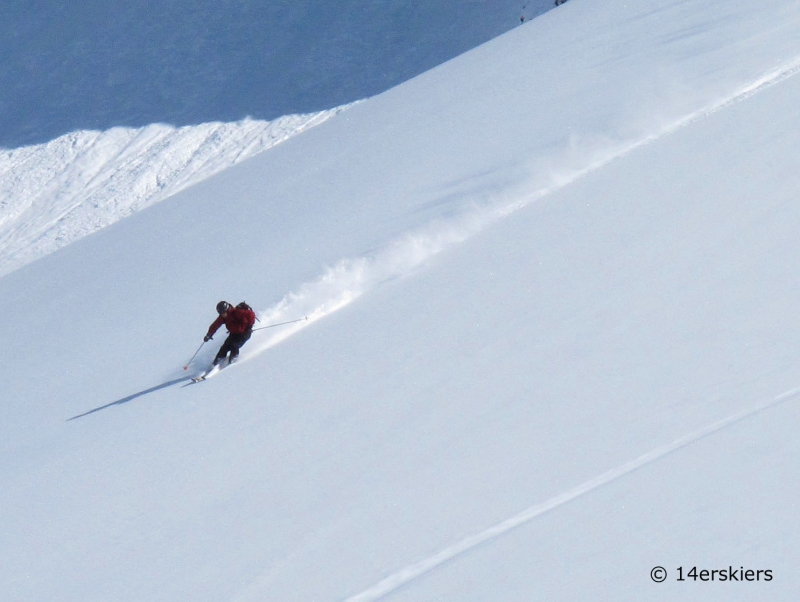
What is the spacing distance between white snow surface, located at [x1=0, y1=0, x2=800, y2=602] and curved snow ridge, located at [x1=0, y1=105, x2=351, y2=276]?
751 centimetres

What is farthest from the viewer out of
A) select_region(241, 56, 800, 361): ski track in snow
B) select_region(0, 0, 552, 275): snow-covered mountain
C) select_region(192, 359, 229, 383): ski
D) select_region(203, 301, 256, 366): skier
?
select_region(0, 0, 552, 275): snow-covered mountain

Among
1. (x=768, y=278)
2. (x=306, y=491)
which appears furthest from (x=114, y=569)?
(x=768, y=278)

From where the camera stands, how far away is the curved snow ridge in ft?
58.6

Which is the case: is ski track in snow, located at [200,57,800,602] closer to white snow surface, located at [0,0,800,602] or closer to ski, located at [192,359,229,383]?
white snow surface, located at [0,0,800,602]

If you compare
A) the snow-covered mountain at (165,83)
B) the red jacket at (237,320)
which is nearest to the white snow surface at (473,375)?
the red jacket at (237,320)

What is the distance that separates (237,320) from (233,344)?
0.22m

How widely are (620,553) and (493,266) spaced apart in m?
3.36

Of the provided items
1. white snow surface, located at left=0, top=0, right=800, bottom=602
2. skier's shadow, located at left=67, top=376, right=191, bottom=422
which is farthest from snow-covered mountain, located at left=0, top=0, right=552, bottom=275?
skier's shadow, located at left=67, top=376, right=191, bottom=422

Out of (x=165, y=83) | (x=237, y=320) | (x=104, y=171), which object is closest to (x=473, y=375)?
(x=237, y=320)

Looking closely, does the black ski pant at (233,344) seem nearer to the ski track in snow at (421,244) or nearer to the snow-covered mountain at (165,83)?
the ski track in snow at (421,244)

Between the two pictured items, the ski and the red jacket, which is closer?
the red jacket

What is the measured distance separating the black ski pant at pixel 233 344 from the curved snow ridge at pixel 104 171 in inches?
446

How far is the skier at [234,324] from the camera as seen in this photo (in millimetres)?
6855

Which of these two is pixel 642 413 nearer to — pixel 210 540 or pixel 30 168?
pixel 210 540
